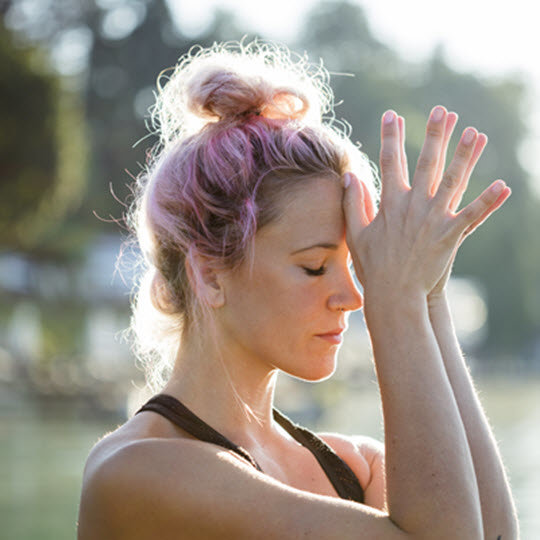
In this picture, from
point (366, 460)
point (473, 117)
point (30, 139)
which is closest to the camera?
point (366, 460)

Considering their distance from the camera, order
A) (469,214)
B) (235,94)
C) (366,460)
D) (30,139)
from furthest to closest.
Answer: (30,139) → (366,460) → (235,94) → (469,214)

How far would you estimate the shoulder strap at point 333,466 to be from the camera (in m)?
1.98

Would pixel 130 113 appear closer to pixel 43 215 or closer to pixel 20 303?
pixel 20 303

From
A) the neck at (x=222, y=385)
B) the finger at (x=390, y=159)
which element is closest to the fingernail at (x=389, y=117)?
the finger at (x=390, y=159)

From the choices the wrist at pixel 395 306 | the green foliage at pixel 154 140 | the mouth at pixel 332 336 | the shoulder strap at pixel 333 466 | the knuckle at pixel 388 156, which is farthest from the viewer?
the green foliage at pixel 154 140

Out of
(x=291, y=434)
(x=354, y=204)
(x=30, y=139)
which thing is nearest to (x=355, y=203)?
(x=354, y=204)

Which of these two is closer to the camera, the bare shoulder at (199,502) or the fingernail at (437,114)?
the bare shoulder at (199,502)

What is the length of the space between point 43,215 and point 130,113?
88.0 ft

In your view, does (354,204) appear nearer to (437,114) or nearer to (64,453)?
(437,114)

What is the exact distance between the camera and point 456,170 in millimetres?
1670

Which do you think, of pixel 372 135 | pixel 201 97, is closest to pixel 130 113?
pixel 372 135

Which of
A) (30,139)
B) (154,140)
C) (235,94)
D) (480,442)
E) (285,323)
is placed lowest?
(480,442)

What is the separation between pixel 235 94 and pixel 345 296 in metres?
0.52

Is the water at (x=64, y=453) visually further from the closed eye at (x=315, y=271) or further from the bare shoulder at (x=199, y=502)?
the bare shoulder at (x=199, y=502)
